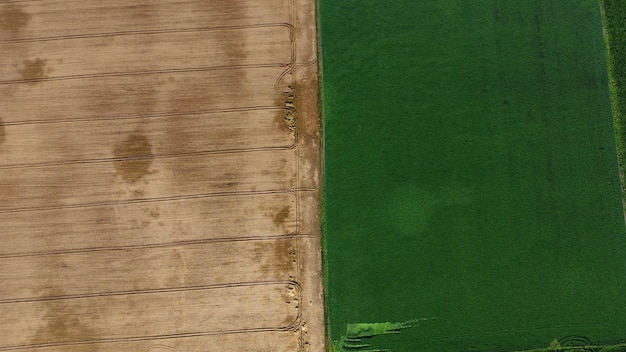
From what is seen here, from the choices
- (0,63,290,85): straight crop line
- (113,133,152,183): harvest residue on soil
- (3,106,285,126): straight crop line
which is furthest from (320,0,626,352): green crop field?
(113,133,152,183): harvest residue on soil

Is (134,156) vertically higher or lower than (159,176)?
higher

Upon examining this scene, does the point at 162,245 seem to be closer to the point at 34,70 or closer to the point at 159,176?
the point at 159,176

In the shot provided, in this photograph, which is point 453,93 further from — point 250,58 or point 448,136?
point 250,58

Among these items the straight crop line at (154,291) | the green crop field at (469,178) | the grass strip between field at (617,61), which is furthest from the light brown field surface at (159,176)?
the grass strip between field at (617,61)

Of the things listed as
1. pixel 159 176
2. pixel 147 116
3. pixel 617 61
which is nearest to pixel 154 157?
pixel 159 176

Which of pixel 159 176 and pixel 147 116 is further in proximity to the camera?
pixel 147 116

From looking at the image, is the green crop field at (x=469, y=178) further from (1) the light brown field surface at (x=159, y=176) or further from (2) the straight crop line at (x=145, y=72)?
(2) the straight crop line at (x=145, y=72)

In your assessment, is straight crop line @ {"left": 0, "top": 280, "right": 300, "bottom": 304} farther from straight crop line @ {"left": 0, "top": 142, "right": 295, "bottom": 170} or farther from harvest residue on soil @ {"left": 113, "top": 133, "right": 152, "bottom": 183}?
straight crop line @ {"left": 0, "top": 142, "right": 295, "bottom": 170}
